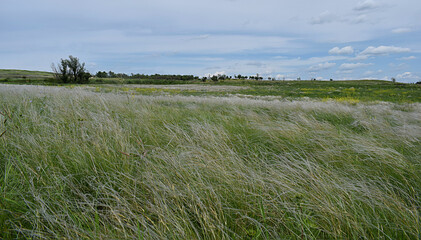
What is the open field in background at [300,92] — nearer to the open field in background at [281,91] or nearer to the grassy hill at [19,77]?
the open field in background at [281,91]

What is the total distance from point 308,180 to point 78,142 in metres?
2.73

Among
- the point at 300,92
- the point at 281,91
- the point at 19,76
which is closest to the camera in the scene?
the point at 300,92

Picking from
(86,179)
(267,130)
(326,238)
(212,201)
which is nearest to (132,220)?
(212,201)

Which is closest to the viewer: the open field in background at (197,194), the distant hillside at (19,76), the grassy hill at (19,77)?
the open field in background at (197,194)

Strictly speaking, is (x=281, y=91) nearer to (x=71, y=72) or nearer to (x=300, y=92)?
(x=300, y=92)

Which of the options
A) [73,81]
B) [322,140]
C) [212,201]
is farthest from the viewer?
[73,81]

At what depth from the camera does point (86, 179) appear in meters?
2.34

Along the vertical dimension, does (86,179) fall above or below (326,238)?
above

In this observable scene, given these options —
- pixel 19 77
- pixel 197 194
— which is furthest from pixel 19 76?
pixel 197 194

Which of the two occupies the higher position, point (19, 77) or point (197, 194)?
point (19, 77)

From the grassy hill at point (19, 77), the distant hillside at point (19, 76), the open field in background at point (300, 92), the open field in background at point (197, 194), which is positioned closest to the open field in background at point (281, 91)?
the open field in background at point (300, 92)

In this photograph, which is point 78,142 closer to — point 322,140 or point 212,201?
point 212,201

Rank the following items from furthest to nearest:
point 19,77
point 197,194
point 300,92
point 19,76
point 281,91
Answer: point 19,76 < point 19,77 < point 281,91 < point 300,92 < point 197,194

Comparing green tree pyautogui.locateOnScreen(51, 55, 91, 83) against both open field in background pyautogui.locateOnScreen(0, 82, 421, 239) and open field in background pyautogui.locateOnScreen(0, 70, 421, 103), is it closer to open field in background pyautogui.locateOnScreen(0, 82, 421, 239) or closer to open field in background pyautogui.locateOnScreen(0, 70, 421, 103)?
open field in background pyautogui.locateOnScreen(0, 70, 421, 103)
